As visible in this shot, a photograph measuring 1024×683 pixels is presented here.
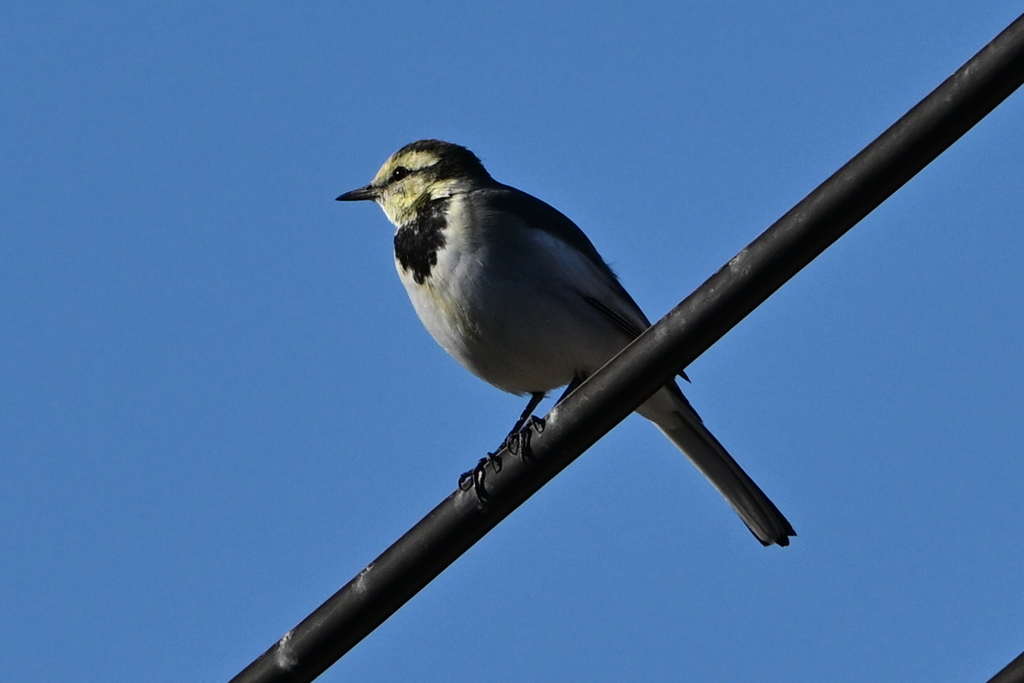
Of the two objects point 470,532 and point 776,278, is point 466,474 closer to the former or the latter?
point 470,532

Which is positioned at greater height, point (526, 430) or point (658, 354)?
point (526, 430)

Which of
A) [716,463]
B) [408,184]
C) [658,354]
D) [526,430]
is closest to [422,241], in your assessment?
[408,184]

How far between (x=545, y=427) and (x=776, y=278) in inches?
34.8

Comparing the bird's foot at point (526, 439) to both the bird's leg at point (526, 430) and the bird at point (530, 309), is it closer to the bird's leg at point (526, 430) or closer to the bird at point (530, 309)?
the bird's leg at point (526, 430)

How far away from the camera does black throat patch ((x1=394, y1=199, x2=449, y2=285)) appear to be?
7.62 metres

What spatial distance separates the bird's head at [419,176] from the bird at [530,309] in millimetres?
699

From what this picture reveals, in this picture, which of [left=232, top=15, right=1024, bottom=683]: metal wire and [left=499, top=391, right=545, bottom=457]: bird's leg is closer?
[left=232, top=15, right=1024, bottom=683]: metal wire

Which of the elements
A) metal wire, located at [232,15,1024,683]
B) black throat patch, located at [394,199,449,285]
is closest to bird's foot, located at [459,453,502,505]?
metal wire, located at [232,15,1024,683]

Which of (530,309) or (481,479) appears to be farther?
(530,309)

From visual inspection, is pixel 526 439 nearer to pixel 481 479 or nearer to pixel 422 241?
pixel 481 479

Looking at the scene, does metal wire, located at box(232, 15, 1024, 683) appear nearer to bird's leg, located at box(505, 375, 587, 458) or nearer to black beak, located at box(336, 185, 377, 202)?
bird's leg, located at box(505, 375, 587, 458)

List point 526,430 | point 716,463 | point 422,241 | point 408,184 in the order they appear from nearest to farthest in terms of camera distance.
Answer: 1. point 526,430
2. point 716,463
3. point 422,241
4. point 408,184

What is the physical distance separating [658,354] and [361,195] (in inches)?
213

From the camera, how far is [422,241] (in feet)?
25.5
